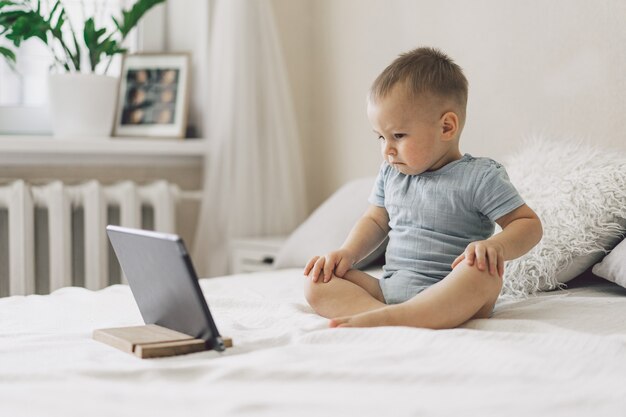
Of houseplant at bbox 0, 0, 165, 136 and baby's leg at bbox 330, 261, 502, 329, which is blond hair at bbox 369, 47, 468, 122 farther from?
houseplant at bbox 0, 0, 165, 136

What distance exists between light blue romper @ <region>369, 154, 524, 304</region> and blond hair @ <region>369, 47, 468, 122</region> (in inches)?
4.3

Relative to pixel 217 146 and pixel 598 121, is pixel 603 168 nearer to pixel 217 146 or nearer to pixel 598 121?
pixel 598 121

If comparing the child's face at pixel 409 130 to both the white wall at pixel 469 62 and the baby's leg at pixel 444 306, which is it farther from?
the white wall at pixel 469 62

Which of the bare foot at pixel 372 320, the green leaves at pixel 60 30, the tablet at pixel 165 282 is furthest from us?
the green leaves at pixel 60 30

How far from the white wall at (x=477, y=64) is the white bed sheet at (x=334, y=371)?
0.69 meters

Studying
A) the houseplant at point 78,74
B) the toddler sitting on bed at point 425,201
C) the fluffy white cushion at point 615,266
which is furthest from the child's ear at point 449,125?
the houseplant at point 78,74

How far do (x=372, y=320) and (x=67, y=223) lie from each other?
1.60 metres

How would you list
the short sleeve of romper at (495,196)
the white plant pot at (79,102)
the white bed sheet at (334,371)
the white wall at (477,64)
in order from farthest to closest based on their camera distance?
the white plant pot at (79,102)
the white wall at (477,64)
the short sleeve of romper at (495,196)
the white bed sheet at (334,371)

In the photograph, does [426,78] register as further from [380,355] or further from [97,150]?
[97,150]

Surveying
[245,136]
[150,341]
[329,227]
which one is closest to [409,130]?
[150,341]

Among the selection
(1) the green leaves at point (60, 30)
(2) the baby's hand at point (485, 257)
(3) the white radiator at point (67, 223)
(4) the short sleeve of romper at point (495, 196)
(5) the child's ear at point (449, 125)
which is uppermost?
(1) the green leaves at point (60, 30)

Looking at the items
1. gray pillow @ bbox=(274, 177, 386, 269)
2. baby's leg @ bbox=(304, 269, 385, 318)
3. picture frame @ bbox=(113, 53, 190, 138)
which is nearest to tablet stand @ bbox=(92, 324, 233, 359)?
baby's leg @ bbox=(304, 269, 385, 318)

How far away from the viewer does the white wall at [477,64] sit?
1.82m

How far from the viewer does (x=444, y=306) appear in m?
1.19
